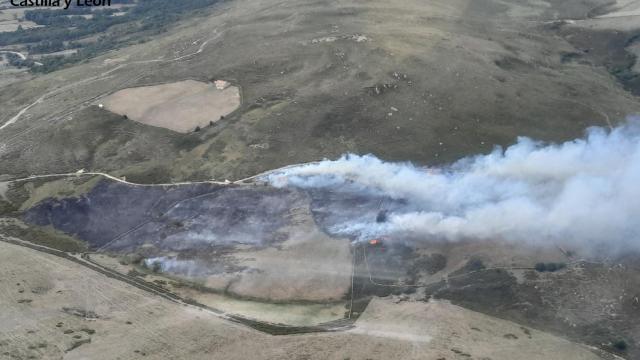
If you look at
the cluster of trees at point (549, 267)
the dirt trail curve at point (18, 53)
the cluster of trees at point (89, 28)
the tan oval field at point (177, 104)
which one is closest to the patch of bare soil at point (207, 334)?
the cluster of trees at point (549, 267)

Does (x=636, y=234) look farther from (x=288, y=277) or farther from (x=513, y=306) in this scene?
(x=288, y=277)

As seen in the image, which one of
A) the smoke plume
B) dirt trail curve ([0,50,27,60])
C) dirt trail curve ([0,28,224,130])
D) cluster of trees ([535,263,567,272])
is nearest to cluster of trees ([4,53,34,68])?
dirt trail curve ([0,50,27,60])

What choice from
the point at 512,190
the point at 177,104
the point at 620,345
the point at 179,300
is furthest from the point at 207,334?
the point at 177,104

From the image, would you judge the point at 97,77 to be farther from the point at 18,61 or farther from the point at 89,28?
the point at 89,28

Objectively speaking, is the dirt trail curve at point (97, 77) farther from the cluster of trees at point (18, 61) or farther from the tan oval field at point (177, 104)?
the cluster of trees at point (18, 61)

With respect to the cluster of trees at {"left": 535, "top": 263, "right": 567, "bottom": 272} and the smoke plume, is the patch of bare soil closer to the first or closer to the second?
the cluster of trees at {"left": 535, "top": 263, "right": 567, "bottom": 272}
